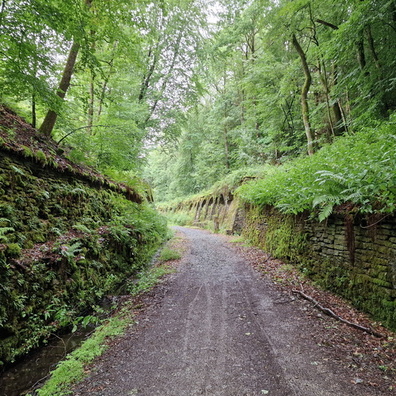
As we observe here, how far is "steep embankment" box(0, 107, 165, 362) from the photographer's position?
10.2 ft

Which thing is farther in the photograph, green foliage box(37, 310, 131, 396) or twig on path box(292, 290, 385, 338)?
twig on path box(292, 290, 385, 338)

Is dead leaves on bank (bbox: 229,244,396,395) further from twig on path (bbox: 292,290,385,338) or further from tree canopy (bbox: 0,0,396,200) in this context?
tree canopy (bbox: 0,0,396,200)

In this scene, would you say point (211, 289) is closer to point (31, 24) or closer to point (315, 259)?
point (315, 259)

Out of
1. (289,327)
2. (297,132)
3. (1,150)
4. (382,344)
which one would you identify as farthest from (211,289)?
(297,132)

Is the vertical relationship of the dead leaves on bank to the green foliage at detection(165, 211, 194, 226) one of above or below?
below

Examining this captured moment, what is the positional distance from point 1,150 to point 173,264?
562cm

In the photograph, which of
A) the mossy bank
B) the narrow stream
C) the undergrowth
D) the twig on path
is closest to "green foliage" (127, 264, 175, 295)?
the undergrowth

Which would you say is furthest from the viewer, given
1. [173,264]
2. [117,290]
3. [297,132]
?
[297,132]

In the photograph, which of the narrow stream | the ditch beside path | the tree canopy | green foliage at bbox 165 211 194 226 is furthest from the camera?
green foliage at bbox 165 211 194 226

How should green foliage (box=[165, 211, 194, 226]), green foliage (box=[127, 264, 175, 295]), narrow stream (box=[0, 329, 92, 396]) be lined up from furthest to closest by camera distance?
green foliage (box=[165, 211, 194, 226]) → green foliage (box=[127, 264, 175, 295]) → narrow stream (box=[0, 329, 92, 396])

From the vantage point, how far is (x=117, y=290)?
17.6 ft

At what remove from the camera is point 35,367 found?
279 cm

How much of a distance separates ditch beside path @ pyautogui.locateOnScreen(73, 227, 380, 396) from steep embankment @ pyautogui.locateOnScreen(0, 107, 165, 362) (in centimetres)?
139

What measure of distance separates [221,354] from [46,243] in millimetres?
3842
